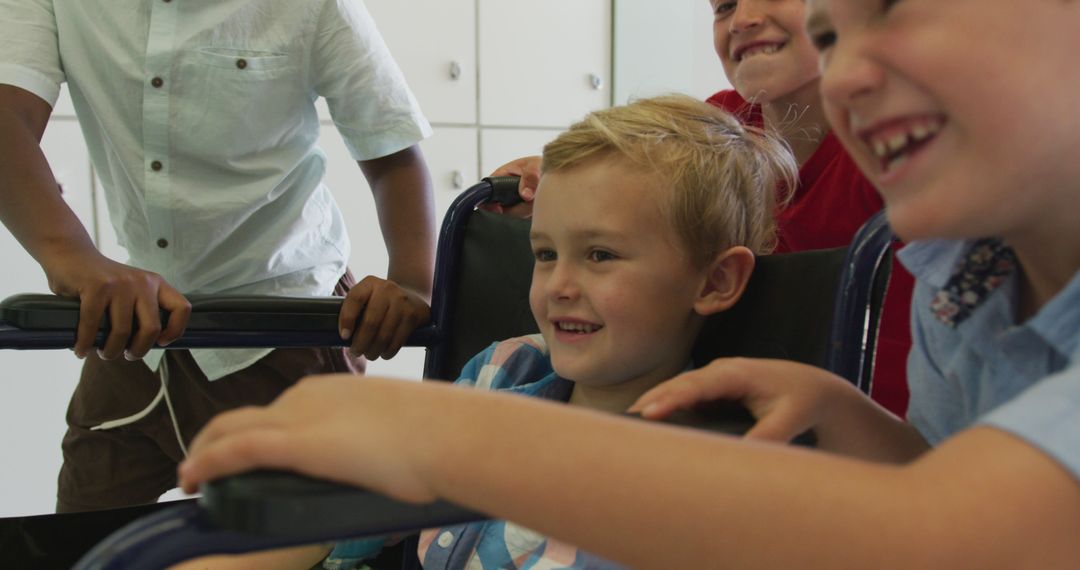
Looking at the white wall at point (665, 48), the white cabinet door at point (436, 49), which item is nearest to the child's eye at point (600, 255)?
the white cabinet door at point (436, 49)

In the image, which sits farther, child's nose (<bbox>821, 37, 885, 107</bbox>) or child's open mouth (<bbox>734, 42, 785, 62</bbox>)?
child's open mouth (<bbox>734, 42, 785, 62</bbox>)

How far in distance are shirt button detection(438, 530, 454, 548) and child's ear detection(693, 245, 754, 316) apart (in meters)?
0.31

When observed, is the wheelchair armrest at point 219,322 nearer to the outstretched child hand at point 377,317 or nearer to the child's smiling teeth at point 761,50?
the outstretched child hand at point 377,317

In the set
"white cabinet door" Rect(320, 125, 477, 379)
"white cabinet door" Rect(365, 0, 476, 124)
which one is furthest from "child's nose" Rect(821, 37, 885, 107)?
"white cabinet door" Rect(365, 0, 476, 124)

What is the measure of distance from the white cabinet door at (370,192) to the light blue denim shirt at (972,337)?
6.34 ft

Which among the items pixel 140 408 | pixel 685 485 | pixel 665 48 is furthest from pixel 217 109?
pixel 665 48

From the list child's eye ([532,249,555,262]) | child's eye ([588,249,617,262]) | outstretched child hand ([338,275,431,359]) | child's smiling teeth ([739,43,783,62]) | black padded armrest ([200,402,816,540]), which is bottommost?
outstretched child hand ([338,275,431,359])

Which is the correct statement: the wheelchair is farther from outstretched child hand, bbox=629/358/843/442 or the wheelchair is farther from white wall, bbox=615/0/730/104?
white wall, bbox=615/0/730/104

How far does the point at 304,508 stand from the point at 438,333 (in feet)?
2.43

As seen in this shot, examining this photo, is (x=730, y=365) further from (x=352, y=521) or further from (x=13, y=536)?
(x=13, y=536)

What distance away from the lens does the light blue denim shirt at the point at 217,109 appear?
1.30 metres

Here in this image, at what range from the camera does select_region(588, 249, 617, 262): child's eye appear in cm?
91

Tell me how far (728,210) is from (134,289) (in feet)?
1.86

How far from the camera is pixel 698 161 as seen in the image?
0.92 meters
